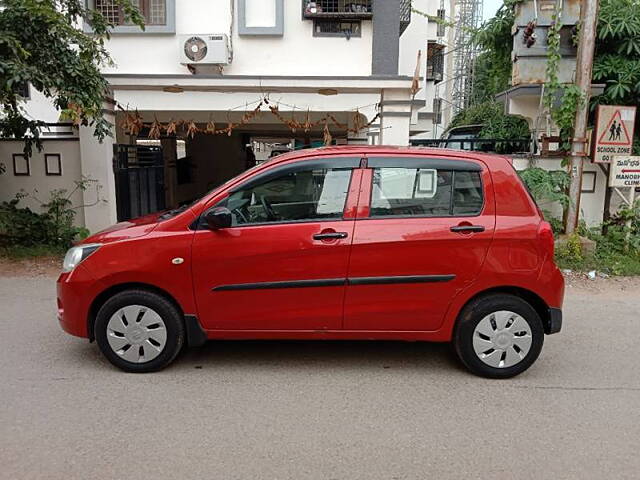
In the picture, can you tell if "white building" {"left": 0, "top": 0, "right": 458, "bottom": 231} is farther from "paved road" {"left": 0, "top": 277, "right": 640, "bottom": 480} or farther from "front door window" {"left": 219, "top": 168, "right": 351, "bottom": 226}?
"front door window" {"left": 219, "top": 168, "right": 351, "bottom": 226}

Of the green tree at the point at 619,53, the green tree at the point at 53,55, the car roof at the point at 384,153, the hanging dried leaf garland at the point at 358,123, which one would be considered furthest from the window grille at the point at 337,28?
the car roof at the point at 384,153

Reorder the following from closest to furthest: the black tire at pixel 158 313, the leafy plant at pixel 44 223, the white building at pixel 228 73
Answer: the black tire at pixel 158 313, the leafy plant at pixel 44 223, the white building at pixel 228 73

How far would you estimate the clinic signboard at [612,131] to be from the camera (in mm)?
7992

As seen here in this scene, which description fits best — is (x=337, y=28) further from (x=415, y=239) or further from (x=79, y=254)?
(x=79, y=254)

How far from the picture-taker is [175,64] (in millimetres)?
9023

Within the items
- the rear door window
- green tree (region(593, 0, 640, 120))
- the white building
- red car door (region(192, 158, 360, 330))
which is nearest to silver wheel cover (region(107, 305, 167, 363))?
red car door (region(192, 158, 360, 330))

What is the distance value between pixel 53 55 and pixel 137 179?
326 centimetres

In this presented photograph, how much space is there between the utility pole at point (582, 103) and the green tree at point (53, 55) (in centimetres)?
589

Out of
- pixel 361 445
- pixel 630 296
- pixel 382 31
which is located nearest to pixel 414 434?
pixel 361 445

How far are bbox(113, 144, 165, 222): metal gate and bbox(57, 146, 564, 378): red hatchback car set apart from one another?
5.17m

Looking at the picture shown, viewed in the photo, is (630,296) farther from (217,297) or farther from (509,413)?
(217,297)

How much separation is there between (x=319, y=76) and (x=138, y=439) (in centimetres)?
662

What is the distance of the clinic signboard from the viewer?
Answer: 7992 mm

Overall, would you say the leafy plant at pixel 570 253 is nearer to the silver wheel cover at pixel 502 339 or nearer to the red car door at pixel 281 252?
the silver wheel cover at pixel 502 339
